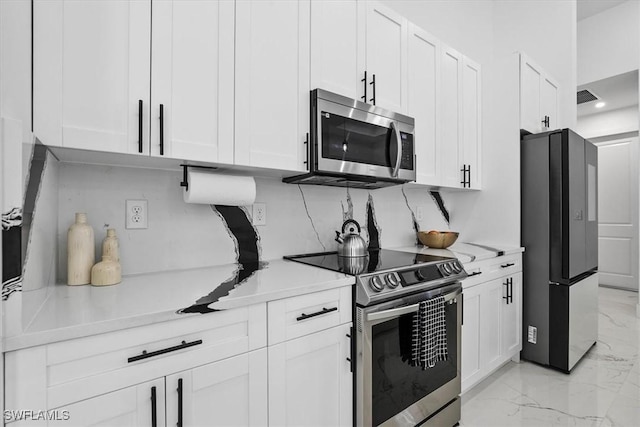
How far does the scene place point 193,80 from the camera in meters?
1.33

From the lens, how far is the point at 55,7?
41.9 inches

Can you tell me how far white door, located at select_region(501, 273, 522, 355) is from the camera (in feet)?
8.13

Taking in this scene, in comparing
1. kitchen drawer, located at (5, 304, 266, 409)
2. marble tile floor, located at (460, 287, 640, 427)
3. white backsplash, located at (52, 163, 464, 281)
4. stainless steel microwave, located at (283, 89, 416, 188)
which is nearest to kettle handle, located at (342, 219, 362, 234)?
white backsplash, located at (52, 163, 464, 281)

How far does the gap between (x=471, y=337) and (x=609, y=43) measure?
14.5 ft

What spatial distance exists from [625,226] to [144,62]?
6.54 meters

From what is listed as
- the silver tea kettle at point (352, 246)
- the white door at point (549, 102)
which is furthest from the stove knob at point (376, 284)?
the white door at point (549, 102)

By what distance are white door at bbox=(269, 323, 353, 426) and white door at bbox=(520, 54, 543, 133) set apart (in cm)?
241

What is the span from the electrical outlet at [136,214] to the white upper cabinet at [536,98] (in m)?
2.79

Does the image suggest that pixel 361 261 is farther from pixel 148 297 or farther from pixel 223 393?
pixel 148 297

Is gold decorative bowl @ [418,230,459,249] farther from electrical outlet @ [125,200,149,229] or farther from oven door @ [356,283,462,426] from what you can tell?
electrical outlet @ [125,200,149,229]

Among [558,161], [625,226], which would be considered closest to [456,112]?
[558,161]

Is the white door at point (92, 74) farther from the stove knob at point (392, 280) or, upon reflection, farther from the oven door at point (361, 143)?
the stove knob at point (392, 280)

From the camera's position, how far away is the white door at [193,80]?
49.4 inches

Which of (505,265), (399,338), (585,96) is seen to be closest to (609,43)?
(585,96)
